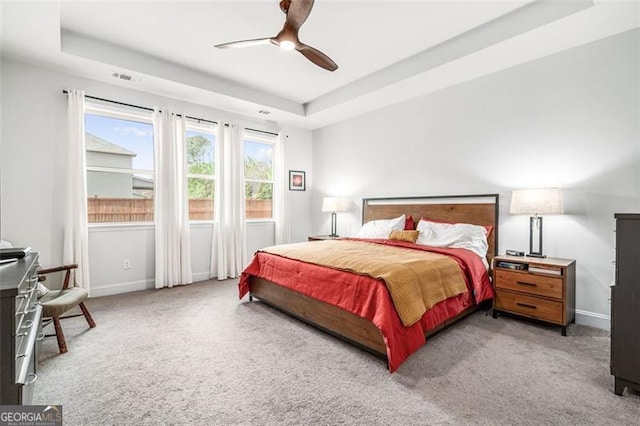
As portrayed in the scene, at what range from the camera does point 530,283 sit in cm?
278

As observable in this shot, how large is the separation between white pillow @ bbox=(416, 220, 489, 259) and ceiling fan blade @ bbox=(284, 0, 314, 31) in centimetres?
267

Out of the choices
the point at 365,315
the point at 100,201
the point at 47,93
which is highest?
the point at 47,93

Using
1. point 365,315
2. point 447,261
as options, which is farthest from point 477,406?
→ point 447,261

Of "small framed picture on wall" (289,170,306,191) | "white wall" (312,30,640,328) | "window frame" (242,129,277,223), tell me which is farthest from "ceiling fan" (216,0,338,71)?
"small framed picture on wall" (289,170,306,191)

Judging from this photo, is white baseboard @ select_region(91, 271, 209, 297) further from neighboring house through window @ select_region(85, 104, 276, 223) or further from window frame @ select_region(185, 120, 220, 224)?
window frame @ select_region(185, 120, 220, 224)

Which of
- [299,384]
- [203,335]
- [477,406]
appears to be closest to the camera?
[477,406]

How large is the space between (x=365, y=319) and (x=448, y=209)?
2318mm

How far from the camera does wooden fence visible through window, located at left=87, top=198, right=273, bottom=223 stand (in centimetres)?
389

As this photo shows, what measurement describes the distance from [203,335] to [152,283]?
6.81 feet

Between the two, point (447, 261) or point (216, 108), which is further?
point (216, 108)

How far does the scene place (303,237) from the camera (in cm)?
606

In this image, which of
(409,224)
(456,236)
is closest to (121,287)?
(409,224)

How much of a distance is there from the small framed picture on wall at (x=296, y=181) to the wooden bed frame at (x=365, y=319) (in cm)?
147

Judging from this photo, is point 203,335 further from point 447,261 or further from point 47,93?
point 47,93
